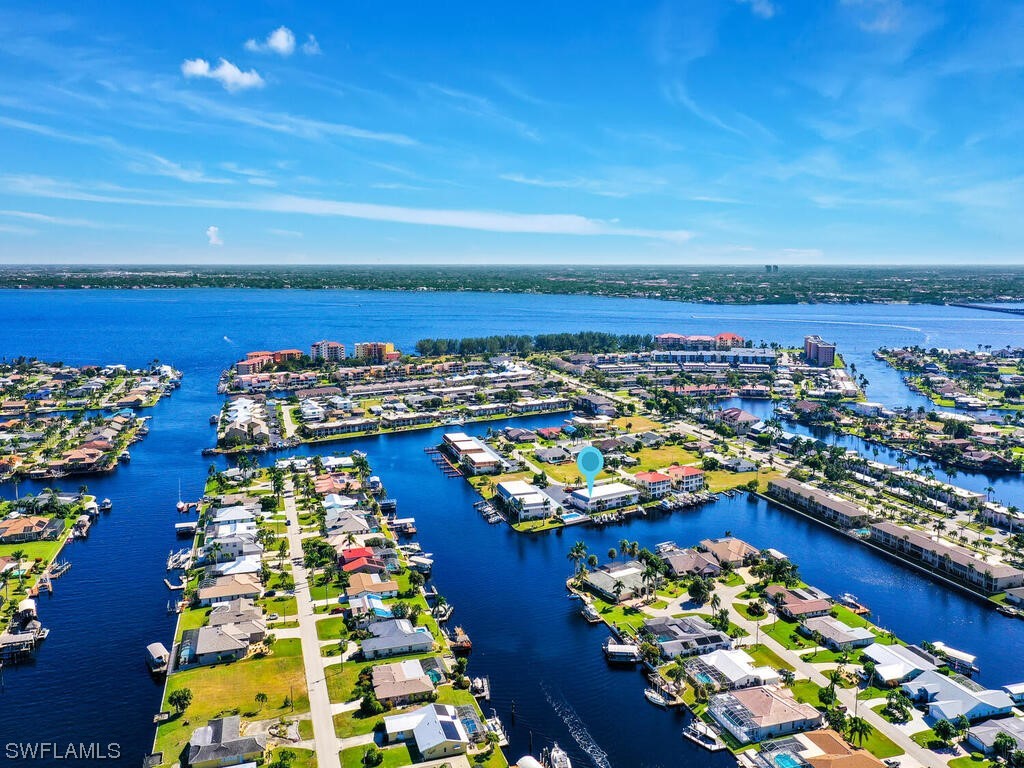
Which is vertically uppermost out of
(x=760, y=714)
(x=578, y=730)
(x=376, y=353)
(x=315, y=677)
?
(x=376, y=353)

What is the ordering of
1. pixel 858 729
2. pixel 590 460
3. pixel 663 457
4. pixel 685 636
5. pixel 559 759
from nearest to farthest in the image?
pixel 559 759, pixel 858 729, pixel 685 636, pixel 590 460, pixel 663 457

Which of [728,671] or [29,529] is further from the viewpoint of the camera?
[29,529]

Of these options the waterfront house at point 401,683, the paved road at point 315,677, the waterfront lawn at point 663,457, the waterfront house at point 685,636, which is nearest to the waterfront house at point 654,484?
the waterfront lawn at point 663,457

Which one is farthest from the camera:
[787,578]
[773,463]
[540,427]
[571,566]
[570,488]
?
[540,427]

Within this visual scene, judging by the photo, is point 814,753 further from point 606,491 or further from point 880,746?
point 606,491

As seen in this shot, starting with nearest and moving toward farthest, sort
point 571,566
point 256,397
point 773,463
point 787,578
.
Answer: point 787,578 → point 571,566 → point 773,463 → point 256,397

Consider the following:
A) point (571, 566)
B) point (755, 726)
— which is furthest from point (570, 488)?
point (755, 726)

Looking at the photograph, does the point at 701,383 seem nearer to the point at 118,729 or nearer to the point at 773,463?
the point at 773,463

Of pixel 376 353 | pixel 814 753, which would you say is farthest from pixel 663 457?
pixel 376 353
